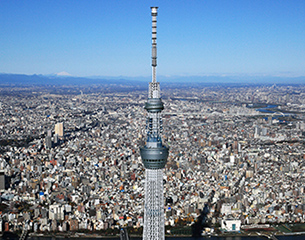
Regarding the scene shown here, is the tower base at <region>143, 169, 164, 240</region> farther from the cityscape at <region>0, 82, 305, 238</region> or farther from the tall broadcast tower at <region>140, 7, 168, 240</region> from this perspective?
the cityscape at <region>0, 82, 305, 238</region>

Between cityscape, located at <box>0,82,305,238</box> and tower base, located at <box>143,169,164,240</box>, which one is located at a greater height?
tower base, located at <box>143,169,164,240</box>

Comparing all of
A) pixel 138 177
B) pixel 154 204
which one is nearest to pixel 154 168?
pixel 154 204

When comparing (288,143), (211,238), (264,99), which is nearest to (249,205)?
(211,238)

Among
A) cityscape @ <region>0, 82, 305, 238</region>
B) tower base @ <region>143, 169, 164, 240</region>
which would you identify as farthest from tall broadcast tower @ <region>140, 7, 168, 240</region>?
cityscape @ <region>0, 82, 305, 238</region>

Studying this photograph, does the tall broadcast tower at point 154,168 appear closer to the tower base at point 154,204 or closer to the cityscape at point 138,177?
the tower base at point 154,204

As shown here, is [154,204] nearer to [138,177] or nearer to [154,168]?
[154,168]

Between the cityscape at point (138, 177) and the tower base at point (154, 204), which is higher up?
the tower base at point (154, 204)

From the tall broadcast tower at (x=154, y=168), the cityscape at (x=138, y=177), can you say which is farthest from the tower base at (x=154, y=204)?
the cityscape at (x=138, y=177)

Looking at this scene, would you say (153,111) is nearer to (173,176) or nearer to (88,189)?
(88,189)

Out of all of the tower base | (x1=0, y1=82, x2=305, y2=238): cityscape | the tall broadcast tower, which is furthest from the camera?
(x1=0, y1=82, x2=305, y2=238): cityscape
